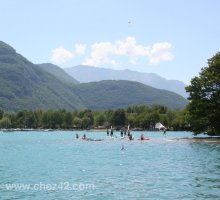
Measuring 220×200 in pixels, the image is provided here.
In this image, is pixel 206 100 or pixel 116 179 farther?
pixel 206 100

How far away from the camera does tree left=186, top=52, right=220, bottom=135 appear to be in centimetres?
10700

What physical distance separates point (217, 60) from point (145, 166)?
6630cm

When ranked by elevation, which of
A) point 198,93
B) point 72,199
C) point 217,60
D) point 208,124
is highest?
point 217,60

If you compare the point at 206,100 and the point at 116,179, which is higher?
the point at 206,100

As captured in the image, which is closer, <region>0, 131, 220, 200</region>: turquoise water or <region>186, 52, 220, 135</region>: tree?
<region>0, 131, 220, 200</region>: turquoise water

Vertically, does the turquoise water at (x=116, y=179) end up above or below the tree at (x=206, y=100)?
below

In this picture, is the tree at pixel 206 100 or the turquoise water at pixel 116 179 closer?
the turquoise water at pixel 116 179

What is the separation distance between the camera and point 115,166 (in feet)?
170

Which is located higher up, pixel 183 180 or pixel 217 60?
pixel 217 60

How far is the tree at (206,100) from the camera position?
351 ft

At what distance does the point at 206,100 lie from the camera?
110m

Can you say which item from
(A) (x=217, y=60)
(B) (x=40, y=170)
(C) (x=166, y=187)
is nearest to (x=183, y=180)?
(C) (x=166, y=187)

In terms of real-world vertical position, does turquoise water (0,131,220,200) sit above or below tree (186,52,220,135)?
below

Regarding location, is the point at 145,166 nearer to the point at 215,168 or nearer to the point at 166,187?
the point at 215,168
